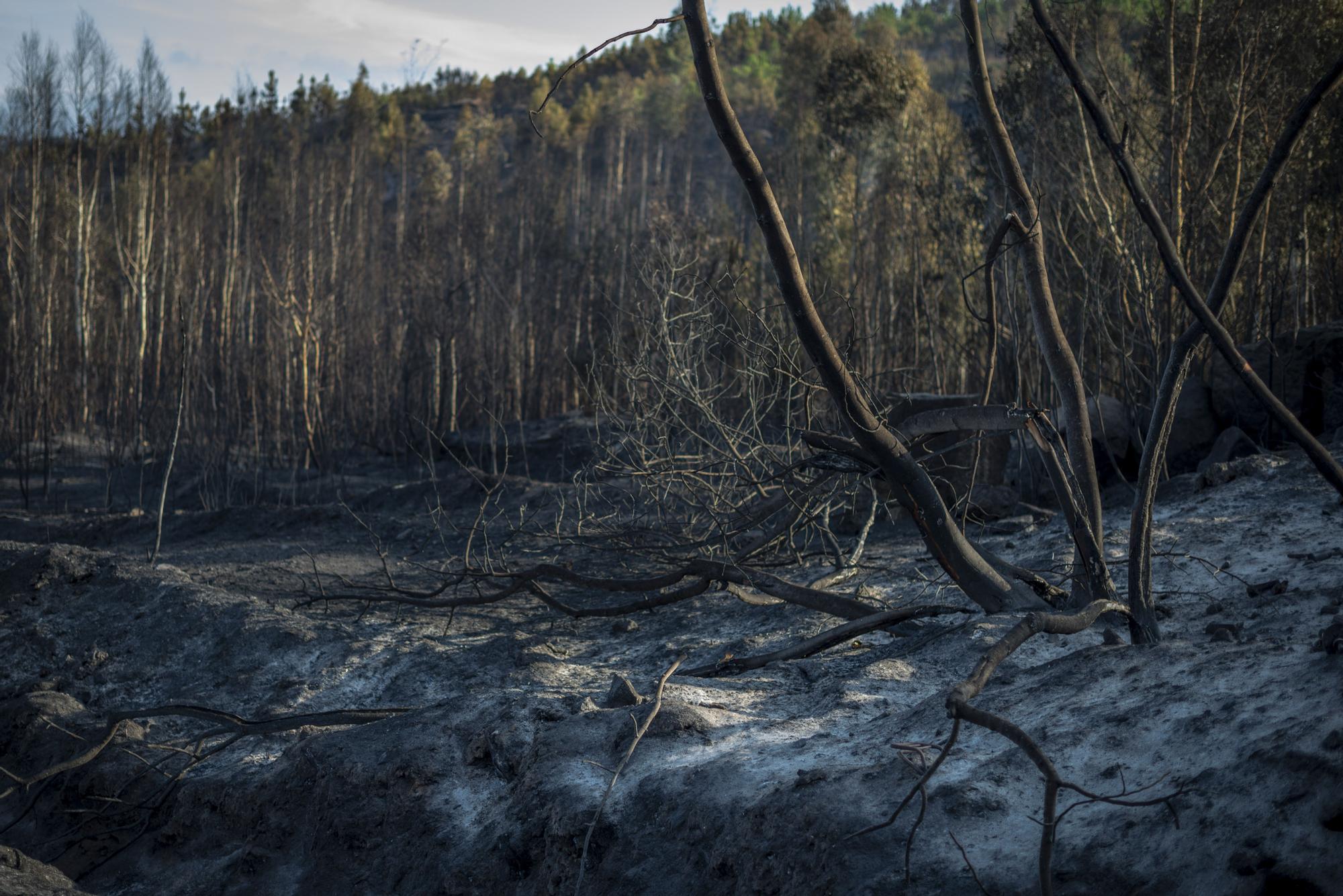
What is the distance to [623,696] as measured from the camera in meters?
3.45

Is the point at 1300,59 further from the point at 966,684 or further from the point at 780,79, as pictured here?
the point at 780,79

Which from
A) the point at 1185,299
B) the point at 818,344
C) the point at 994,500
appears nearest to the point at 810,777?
the point at 818,344

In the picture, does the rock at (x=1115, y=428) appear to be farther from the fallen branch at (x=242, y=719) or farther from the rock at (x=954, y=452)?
the fallen branch at (x=242, y=719)

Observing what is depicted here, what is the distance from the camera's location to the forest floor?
2.04 metres

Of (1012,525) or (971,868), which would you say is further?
(1012,525)

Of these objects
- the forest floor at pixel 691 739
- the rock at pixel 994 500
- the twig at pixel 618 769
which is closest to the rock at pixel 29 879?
the forest floor at pixel 691 739

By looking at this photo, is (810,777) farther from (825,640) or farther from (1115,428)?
(1115,428)

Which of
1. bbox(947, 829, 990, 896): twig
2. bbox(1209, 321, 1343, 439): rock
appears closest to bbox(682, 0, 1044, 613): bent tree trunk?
bbox(947, 829, 990, 896): twig

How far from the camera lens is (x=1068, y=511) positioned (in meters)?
3.30

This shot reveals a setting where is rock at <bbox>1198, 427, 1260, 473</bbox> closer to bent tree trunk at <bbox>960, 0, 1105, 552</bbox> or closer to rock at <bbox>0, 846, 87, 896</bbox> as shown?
bent tree trunk at <bbox>960, 0, 1105, 552</bbox>

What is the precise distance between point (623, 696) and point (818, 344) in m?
1.45

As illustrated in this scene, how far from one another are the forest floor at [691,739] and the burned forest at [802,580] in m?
0.01

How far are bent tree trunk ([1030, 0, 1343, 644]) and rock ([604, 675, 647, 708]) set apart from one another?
5.32ft

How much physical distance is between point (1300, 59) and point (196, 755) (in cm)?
906
